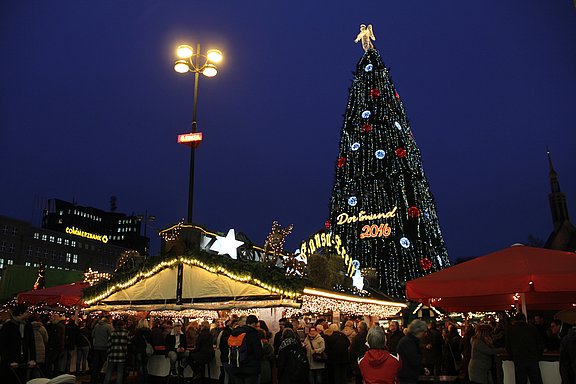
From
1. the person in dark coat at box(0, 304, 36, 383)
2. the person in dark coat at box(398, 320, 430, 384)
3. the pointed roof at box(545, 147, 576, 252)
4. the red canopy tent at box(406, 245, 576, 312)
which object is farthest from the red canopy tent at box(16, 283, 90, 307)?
the pointed roof at box(545, 147, 576, 252)

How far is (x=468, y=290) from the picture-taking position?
834 cm

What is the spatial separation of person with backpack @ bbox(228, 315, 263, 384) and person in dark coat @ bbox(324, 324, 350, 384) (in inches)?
127

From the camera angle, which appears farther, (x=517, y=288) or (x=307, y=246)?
(x=307, y=246)

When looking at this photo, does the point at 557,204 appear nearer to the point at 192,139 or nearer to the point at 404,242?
the point at 404,242

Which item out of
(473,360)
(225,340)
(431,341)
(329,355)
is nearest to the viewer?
(473,360)

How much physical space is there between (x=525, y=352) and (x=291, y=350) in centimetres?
388

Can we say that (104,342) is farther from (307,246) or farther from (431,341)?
(307,246)

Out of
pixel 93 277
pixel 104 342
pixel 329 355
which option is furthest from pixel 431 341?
pixel 93 277

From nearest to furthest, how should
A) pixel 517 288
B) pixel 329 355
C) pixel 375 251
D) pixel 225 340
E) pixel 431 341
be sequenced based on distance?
pixel 517 288 → pixel 225 340 → pixel 329 355 → pixel 431 341 → pixel 375 251

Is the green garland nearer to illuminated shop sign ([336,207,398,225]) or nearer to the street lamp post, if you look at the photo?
the street lamp post

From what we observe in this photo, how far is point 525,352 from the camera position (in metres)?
8.38

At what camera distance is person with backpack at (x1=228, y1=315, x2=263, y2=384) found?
27.7ft

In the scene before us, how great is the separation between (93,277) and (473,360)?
673 inches

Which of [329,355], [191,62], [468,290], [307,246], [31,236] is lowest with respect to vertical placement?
[329,355]
